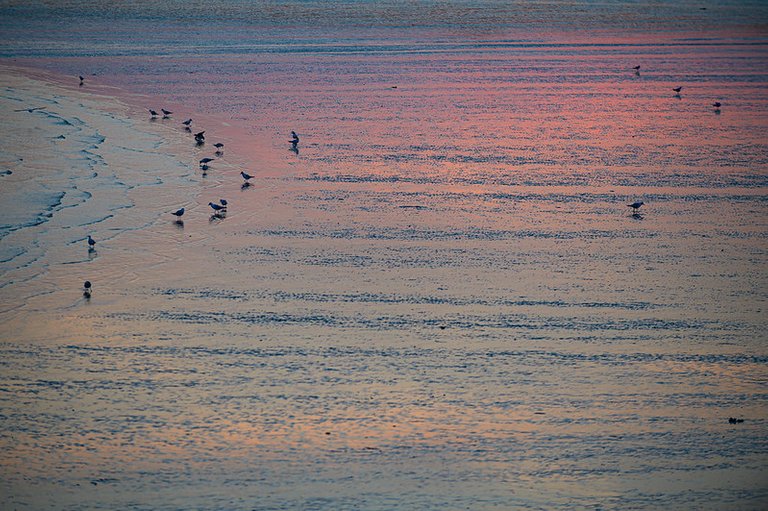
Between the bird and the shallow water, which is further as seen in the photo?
Result: the bird

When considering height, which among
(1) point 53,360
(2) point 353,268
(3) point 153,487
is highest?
(2) point 353,268

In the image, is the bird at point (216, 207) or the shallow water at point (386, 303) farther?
the bird at point (216, 207)

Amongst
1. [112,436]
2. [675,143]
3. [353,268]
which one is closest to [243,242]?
[353,268]

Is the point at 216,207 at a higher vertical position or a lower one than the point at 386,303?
higher

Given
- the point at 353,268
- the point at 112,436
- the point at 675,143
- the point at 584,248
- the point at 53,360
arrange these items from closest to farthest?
the point at 112,436 → the point at 53,360 → the point at 353,268 → the point at 584,248 → the point at 675,143

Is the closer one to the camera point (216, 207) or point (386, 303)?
point (386, 303)

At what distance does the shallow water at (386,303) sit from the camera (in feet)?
21.5

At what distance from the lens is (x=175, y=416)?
23.6 ft

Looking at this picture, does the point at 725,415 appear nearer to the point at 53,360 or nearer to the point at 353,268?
the point at 353,268

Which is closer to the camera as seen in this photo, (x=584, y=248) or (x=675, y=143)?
(x=584, y=248)

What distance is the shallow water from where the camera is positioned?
654cm

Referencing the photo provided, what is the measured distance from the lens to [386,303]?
31.0ft

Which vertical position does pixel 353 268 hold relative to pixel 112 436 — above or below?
above

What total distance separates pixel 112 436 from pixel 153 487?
2.55 feet
